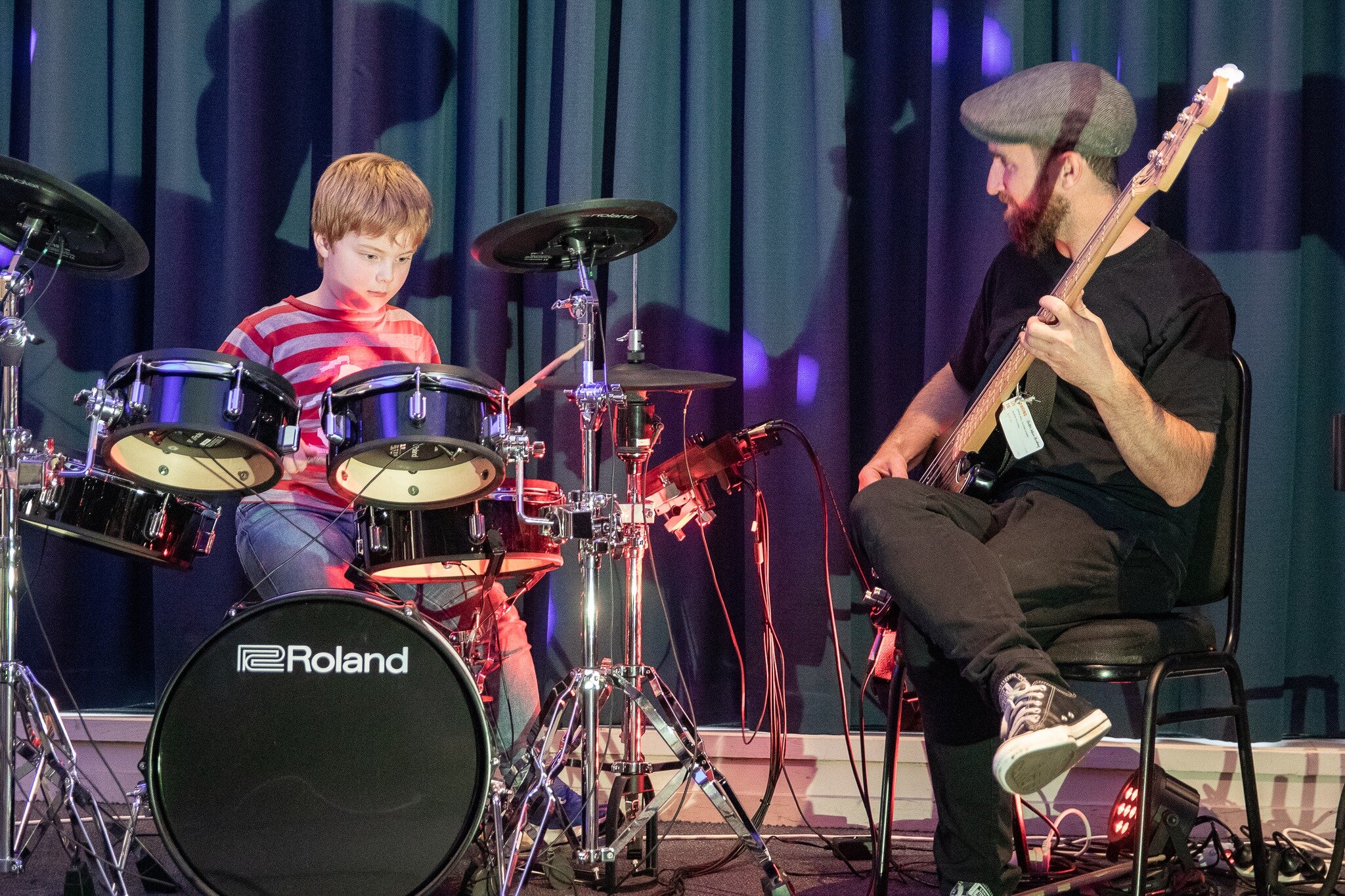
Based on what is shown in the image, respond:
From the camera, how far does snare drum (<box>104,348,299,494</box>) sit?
6.68 feet

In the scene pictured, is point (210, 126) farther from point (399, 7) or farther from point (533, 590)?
point (533, 590)

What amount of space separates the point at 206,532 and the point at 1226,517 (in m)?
1.90

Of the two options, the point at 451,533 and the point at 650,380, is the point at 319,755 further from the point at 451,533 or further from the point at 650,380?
the point at 650,380

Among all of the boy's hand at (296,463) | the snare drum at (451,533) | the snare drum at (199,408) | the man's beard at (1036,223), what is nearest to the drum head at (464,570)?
the snare drum at (451,533)

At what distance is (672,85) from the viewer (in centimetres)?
314

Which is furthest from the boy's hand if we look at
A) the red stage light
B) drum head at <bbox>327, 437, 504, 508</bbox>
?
the red stage light

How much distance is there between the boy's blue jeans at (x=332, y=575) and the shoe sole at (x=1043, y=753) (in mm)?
973

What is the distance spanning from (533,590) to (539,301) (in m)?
0.75

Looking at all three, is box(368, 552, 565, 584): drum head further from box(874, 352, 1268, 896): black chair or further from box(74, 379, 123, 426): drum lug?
box(874, 352, 1268, 896): black chair

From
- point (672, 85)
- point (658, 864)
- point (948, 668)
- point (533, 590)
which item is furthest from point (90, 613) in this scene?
point (948, 668)

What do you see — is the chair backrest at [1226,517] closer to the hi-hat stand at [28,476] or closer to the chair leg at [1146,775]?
the chair leg at [1146,775]

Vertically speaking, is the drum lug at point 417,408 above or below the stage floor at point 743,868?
above

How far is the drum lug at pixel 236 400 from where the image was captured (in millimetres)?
2039

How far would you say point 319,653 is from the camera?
2.18 meters
